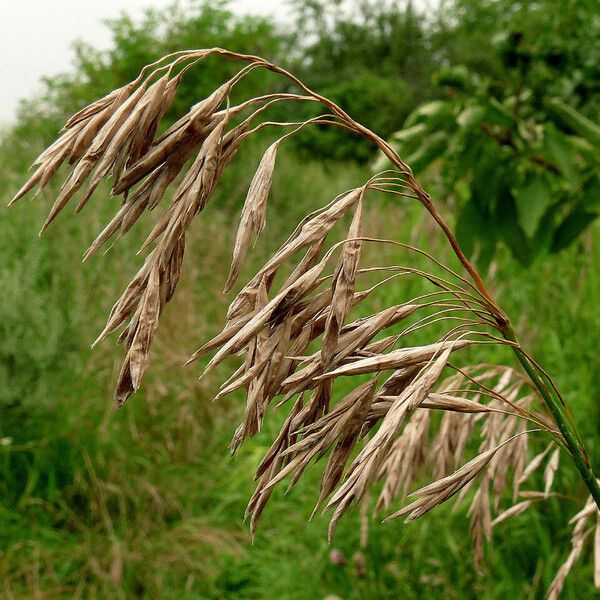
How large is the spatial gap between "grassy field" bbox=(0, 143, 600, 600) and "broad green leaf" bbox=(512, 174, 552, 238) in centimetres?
103

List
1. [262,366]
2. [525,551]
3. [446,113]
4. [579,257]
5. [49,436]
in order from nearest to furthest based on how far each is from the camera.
Answer: 1. [262,366]
2. [446,113]
3. [525,551]
4. [49,436]
5. [579,257]

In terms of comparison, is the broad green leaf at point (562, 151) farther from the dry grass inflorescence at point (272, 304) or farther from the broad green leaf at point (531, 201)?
the dry grass inflorescence at point (272, 304)

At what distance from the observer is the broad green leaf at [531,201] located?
73.4 inches

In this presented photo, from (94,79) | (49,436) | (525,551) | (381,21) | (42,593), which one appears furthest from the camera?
(381,21)

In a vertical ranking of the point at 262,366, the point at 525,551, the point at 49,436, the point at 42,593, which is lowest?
the point at 525,551

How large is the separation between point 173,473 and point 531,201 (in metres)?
2.62

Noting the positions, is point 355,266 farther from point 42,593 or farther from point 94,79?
point 94,79

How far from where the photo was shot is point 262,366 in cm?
76

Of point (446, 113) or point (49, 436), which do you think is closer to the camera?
point (446, 113)

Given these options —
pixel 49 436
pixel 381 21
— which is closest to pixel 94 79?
pixel 49 436

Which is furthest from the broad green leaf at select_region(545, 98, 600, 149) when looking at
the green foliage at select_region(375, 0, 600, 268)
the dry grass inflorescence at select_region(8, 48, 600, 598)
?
the dry grass inflorescence at select_region(8, 48, 600, 598)

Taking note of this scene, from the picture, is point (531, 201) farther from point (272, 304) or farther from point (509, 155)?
point (272, 304)

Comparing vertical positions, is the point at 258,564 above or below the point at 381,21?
below

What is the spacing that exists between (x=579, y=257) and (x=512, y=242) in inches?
86.0
